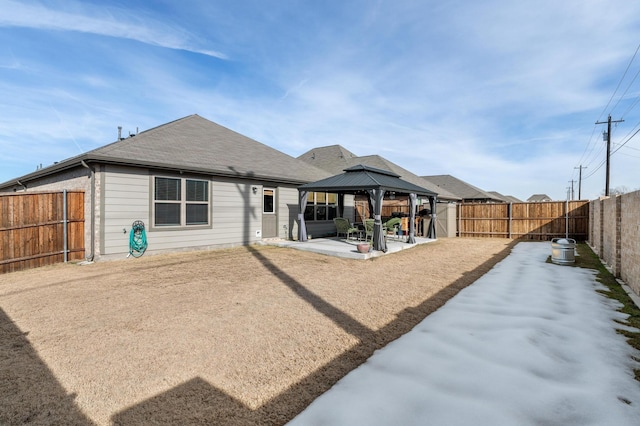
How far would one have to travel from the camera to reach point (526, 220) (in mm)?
15367

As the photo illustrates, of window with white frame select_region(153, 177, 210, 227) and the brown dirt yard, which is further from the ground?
window with white frame select_region(153, 177, 210, 227)

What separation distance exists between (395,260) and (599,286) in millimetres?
4484

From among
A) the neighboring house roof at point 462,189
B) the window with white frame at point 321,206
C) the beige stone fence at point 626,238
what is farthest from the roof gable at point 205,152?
the neighboring house roof at point 462,189

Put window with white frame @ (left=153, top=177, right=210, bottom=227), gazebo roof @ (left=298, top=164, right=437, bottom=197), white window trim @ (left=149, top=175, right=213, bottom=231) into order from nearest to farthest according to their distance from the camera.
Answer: white window trim @ (left=149, top=175, right=213, bottom=231) < window with white frame @ (left=153, top=177, right=210, bottom=227) < gazebo roof @ (left=298, top=164, right=437, bottom=197)

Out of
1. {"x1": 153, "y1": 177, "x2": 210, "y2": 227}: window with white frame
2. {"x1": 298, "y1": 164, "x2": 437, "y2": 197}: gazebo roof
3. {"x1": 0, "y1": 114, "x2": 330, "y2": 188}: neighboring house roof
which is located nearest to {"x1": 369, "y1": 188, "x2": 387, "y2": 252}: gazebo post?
{"x1": 298, "y1": 164, "x2": 437, "y2": 197}: gazebo roof

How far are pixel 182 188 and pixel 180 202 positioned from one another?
0.46 metres

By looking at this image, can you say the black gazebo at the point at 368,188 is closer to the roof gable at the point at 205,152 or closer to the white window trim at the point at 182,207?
the roof gable at the point at 205,152

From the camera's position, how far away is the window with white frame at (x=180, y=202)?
8.95 meters

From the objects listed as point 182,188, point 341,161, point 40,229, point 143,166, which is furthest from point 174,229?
point 341,161

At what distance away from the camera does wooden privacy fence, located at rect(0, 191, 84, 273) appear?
6.77 metres

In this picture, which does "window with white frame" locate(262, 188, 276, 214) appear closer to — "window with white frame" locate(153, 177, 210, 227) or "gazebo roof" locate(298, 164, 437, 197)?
"gazebo roof" locate(298, 164, 437, 197)

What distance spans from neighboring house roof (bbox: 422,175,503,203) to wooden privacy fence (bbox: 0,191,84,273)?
96.8 feet

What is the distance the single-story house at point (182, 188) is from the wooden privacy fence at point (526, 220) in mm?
9190

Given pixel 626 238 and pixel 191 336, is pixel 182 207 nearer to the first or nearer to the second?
pixel 191 336
